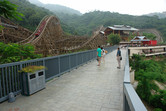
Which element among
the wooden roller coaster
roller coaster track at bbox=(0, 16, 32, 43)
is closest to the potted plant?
roller coaster track at bbox=(0, 16, 32, 43)

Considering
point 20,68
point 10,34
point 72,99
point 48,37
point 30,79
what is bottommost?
point 72,99

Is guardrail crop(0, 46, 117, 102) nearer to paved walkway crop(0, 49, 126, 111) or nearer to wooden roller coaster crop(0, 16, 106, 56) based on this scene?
paved walkway crop(0, 49, 126, 111)

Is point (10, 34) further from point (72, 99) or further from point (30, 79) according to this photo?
point (72, 99)

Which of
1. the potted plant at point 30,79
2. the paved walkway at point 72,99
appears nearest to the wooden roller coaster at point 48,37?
the paved walkway at point 72,99

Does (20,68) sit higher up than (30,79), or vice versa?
(20,68)

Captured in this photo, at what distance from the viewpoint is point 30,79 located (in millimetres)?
4531

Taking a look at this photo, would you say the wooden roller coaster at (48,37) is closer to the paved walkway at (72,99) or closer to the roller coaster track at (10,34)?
the roller coaster track at (10,34)

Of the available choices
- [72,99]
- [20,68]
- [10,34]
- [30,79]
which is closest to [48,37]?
[10,34]

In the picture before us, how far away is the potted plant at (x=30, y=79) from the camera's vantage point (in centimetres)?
445

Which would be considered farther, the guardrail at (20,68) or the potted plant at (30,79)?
the potted plant at (30,79)

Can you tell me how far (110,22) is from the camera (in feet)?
374

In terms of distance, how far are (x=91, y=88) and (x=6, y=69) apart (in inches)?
125

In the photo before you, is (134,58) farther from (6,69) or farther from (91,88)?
(6,69)

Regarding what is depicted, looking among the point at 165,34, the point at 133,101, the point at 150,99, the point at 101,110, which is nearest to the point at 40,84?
the point at 101,110
